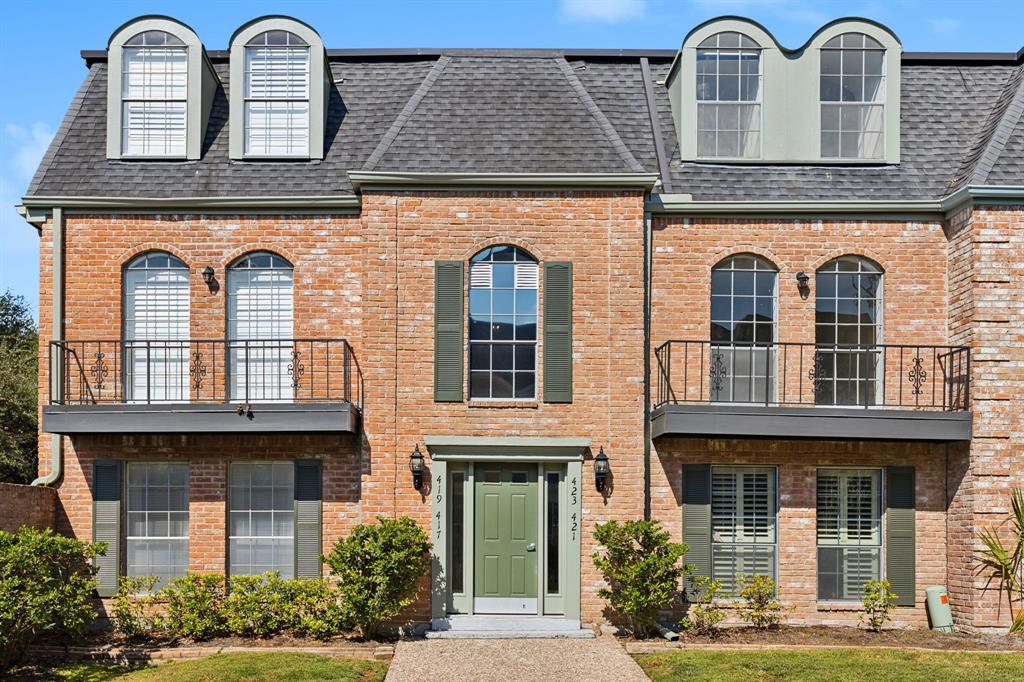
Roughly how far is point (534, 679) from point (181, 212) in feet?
25.4

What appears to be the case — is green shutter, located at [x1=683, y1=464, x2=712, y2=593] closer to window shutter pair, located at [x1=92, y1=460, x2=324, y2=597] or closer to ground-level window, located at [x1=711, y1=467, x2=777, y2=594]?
ground-level window, located at [x1=711, y1=467, x2=777, y2=594]

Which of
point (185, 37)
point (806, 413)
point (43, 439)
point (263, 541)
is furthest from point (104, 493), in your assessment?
point (806, 413)

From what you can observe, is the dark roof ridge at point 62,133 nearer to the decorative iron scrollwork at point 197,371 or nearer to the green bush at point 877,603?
the decorative iron scrollwork at point 197,371

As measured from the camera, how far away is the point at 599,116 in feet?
47.8

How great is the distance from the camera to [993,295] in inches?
531

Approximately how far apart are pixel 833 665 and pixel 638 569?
249cm

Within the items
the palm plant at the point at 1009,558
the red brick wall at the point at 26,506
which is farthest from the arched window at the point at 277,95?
the palm plant at the point at 1009,558

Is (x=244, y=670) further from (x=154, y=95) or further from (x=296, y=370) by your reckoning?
(x=154, y=95)

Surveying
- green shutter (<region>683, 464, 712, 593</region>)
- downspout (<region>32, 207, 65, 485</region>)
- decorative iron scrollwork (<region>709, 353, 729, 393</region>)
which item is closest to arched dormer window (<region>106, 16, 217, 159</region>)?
downspout (<region>32, 207, 65, 485</region>)

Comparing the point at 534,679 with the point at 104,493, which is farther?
the point at 104,493

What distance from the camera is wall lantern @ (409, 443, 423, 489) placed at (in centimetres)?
1338

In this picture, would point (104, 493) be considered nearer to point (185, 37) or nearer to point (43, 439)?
point (43, 439)

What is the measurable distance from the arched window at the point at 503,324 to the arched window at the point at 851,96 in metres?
4.77

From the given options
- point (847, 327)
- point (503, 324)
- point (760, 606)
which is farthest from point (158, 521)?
point (847, 327)
